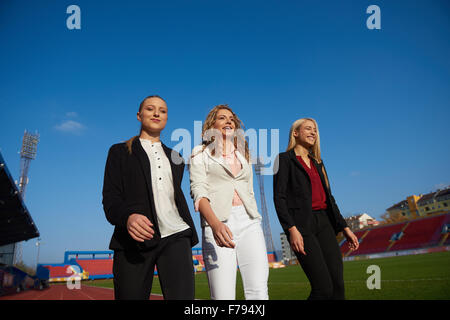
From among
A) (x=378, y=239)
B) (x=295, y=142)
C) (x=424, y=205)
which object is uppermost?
(x=295, y=142)

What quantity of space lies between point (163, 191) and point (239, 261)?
0.90 metres

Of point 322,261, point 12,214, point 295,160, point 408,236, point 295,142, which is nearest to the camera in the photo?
point 322,261

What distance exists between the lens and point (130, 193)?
238 cm

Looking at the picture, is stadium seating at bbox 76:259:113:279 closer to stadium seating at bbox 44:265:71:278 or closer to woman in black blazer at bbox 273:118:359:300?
stadium seating at bbox 44:265:71:278

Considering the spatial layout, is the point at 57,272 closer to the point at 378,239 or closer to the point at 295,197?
the point at 378,239

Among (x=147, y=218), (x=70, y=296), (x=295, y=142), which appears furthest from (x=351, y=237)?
(x=70, y=296)

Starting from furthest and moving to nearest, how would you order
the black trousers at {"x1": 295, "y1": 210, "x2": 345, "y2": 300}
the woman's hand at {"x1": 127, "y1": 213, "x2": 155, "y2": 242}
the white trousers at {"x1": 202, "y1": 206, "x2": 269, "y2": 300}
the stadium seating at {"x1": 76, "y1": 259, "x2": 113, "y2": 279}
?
the stadium seating at {"x1": 76, "y1": 259, "x2": 113, "y2": 279} → the black trousers at {"x1": 295, "y1": 210, "x2": 345, "y2": 300} → the white trousers at {"x1": 202, "y1": 206, "x2": 269, "y2": 300} → the woman's hand at {"x1": 127, "y1": 213, "x2": 155, "y2": 242}

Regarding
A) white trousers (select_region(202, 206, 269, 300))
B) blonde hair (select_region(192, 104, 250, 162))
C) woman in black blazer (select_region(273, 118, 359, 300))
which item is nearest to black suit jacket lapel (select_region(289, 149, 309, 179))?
woman in black blazer (select_region(273, 118, 359, 300))

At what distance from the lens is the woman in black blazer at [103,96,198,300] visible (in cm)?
215

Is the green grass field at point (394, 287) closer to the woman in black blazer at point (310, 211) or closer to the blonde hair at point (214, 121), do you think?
the woman in black blazer at point (310, 211)

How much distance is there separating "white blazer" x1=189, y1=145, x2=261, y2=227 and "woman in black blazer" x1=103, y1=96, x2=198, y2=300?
0.22m

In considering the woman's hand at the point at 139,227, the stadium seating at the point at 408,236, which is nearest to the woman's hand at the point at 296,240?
the woman's hand at the point at 139,227
